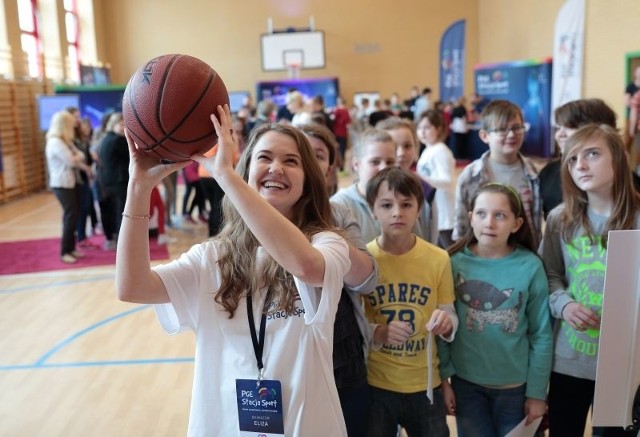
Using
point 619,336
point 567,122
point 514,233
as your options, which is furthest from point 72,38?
point 619,336

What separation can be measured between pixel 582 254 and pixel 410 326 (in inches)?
25.4

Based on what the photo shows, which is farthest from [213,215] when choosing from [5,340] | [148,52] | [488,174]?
[148,52]

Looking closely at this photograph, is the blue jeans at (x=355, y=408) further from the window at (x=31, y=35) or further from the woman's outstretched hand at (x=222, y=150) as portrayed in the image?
the window at (x=31, y=35)

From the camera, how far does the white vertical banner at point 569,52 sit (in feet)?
33.7

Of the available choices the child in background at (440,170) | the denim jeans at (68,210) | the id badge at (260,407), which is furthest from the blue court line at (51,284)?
the id badge at (260,407)

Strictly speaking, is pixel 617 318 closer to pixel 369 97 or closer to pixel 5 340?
pixel 5 340

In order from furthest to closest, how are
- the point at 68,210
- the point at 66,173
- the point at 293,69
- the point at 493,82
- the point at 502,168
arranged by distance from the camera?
the point at 293,69
the point at 493,82
the point at 68,210
the point at 66,173
the point at 502,168

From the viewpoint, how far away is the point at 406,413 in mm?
2021

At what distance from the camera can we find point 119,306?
5.21 metres

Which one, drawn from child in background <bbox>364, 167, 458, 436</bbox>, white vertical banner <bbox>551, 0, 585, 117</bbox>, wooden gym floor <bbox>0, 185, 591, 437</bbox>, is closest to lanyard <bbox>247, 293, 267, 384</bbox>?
child in background <bbox>364, 167, 458, 436</bbox>

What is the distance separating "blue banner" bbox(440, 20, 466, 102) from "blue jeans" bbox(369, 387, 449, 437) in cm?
1559

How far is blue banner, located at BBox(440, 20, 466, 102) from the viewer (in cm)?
1635

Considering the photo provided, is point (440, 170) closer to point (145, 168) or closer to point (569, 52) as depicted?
point (145, 168)

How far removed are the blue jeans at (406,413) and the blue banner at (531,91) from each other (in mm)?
10725
